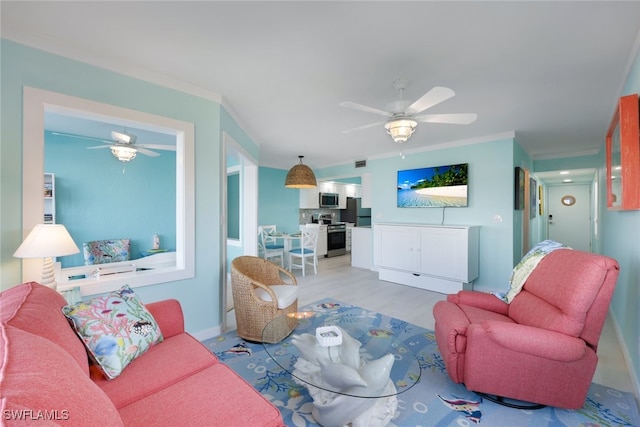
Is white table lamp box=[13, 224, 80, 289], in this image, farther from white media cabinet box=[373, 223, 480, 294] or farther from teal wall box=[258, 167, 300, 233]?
teal wall box=[258, 167, 300, 233]

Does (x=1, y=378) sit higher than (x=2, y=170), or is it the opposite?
(x=2, y=170)

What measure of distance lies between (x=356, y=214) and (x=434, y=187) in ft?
12.8

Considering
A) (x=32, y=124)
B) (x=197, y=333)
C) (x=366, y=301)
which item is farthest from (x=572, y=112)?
(x=32, y=124)

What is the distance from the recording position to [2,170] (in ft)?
5.72

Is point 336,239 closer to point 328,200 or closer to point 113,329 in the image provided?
point 328,200

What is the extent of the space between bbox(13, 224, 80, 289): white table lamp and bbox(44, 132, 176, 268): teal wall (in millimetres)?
2778

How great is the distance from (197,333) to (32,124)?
2.07 m

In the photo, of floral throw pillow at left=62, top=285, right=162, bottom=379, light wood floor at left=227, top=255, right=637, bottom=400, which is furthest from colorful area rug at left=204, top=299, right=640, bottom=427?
floral throw pillow at left=62, top=285, right=162, bottom=379

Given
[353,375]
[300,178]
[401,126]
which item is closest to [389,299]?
[300,178]

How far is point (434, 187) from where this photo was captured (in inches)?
184

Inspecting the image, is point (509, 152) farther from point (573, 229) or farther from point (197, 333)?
point (573, 229)

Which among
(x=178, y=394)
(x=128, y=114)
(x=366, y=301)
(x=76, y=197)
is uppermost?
(x=128, y=114)

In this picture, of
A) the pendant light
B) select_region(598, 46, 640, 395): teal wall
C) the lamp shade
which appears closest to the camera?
the lamp shade

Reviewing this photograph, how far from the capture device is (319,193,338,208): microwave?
24.7 feet
